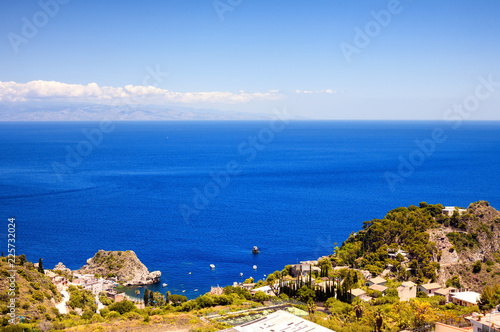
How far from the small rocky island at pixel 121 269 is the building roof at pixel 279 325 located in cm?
2380

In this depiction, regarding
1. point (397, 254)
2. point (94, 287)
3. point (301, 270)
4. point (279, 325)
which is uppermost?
point (397, 254)

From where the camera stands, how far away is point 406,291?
35844mm

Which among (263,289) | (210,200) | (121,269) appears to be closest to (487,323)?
(263,289)

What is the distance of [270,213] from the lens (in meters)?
74.2

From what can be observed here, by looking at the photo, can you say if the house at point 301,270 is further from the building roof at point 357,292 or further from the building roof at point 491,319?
the building roof at point 491,319

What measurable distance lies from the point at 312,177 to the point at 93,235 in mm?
59203

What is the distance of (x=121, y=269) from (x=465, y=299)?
33638 mm

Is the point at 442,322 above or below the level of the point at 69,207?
below

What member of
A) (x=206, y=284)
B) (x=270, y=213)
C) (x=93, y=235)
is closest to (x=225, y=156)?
(x=270, y=213)

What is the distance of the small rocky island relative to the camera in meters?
45.7

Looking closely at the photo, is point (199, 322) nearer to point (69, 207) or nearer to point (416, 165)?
point (69, 207)

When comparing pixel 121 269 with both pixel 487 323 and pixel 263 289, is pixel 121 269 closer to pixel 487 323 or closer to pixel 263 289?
pixel 263 289

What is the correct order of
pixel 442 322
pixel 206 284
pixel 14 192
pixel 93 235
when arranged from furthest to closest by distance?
pixel 14 192 < pixel 93 235 < pixel 206 284 < pixel 442 322

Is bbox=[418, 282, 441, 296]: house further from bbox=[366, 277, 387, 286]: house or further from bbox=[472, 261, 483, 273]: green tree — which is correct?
bbox=[472, 261, 483, 273]: green tree
